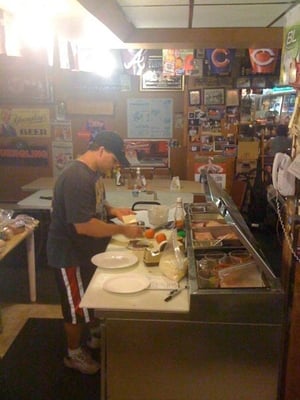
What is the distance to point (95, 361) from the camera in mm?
2656

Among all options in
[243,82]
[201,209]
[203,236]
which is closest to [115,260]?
[203,236]

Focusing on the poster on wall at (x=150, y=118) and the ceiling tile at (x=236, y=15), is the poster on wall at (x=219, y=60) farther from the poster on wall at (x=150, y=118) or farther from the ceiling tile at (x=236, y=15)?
the ceiling tile at (x=236, y=15)

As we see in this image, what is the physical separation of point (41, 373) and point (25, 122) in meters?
4.19

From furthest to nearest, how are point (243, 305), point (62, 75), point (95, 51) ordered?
point (62, 75), point (95, 51), point (243, 305)

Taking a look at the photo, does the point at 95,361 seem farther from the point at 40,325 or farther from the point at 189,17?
the point at 189,17

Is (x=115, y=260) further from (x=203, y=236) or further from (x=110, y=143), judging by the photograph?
(x=110, y=143)

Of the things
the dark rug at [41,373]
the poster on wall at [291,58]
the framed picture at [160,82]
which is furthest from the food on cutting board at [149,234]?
the framed picture at [160,82]

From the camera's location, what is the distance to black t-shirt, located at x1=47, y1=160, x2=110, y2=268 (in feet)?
7.33

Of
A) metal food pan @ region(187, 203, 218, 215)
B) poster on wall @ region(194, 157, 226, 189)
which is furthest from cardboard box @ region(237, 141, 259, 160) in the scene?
metal food pan @ region(187, 203, 218, 215)

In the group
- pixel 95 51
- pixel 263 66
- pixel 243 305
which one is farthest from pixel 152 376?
pixel 263 66

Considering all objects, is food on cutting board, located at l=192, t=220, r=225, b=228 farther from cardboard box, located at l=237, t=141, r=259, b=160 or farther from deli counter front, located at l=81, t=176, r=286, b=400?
cardboard box, located at l=237, t=141, r=259, b=160

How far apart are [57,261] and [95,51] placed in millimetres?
3313

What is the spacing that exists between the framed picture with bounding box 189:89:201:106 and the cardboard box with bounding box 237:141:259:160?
876 mm

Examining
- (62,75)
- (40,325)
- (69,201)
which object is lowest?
(40,325)
